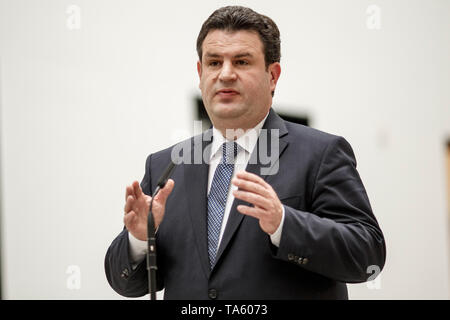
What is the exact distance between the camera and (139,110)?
377cm

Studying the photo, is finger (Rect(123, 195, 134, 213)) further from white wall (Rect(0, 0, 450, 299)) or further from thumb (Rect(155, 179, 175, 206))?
white wall (Rect(0, 0, 450, 299))

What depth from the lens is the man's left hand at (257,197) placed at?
1.54m

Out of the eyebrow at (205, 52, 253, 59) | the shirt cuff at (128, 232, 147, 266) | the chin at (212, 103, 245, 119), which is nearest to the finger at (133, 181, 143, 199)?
the shirt cuff at (128, 232, 147, 266)

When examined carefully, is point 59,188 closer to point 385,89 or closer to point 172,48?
point 172,48

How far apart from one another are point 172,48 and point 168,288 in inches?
95.6

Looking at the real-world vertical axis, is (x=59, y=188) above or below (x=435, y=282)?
above

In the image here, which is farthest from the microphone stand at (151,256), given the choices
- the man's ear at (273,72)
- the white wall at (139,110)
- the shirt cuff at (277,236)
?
the white wall at (139,110)

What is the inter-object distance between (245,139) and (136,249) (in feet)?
1.76

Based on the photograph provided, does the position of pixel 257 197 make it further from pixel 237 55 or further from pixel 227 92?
pixel 237 55

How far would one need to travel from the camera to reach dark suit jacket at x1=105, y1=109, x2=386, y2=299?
5.46ft

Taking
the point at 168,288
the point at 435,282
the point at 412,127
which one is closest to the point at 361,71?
the point at 412,127

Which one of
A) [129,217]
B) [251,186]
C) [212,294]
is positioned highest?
[251,186]

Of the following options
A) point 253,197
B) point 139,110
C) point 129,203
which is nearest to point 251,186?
point 253,197

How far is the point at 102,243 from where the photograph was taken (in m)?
3.55
